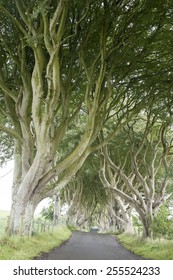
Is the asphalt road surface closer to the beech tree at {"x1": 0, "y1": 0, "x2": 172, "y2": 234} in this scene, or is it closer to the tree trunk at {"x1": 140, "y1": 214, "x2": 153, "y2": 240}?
the beech tree at {"x1": 0, "y1": 0, "x2": 172, "y2": 234}

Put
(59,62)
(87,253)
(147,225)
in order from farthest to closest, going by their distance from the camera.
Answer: (147,225) < (59,62) < (87,253)

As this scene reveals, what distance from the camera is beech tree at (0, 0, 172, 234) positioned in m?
13.7

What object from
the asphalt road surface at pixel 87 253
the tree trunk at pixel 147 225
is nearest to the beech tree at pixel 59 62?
the asphalt road surface at pixel 87 253

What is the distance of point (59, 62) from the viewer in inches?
634

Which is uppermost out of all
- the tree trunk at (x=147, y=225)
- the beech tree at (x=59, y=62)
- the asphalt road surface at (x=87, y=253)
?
the beech tree at (x=59, y=62)

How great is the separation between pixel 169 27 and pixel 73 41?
4.65 m

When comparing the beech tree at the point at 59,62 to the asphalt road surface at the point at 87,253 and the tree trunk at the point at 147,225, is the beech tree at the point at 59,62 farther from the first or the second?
the tree trunk at the point at 147,225

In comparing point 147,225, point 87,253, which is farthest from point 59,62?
point 147,225

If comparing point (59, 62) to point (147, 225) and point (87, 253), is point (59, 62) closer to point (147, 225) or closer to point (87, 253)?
point (87, 253)

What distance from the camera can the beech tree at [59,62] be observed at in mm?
13688

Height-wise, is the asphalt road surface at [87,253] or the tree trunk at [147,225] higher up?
the tree trunk at [147,225]

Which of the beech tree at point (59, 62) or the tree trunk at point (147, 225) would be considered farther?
the tree trunk at point (147, 225)

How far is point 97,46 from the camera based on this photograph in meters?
16.9
